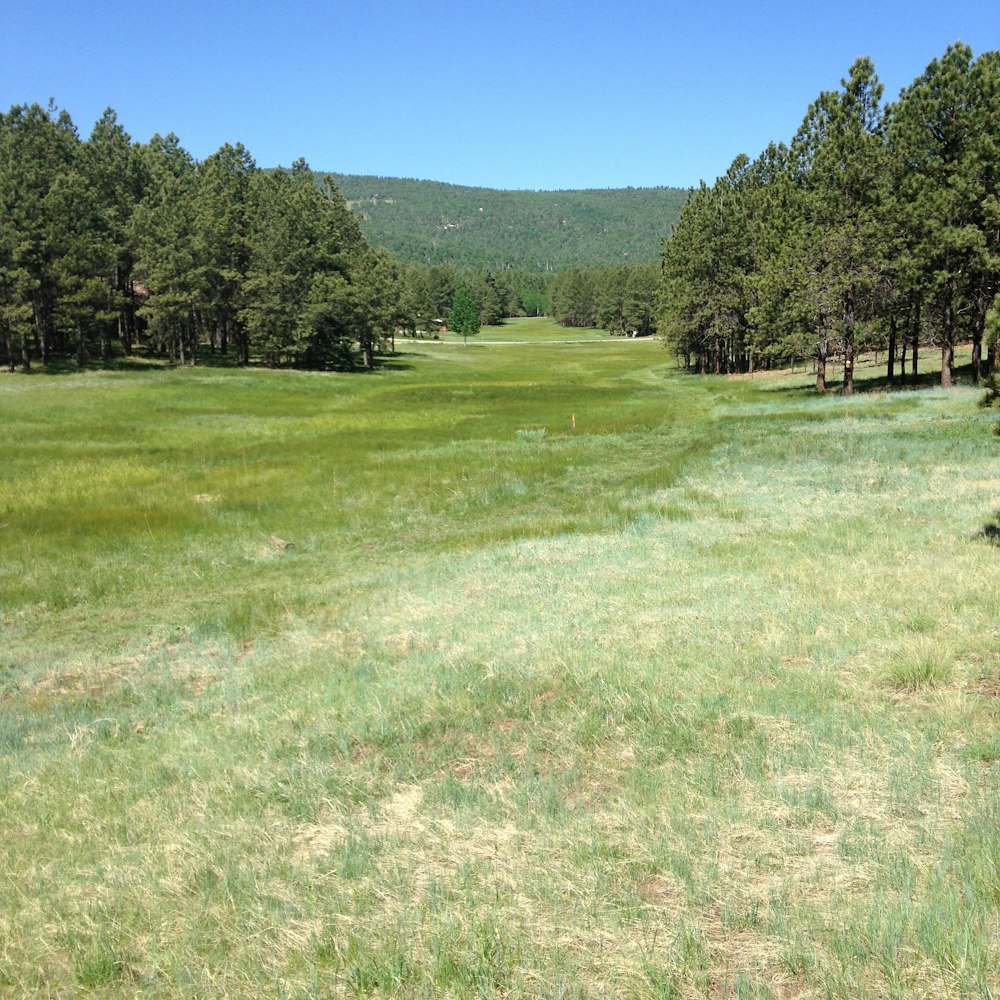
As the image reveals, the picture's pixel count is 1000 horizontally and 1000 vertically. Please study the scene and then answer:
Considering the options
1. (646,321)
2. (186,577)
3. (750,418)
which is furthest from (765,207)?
(646,321)

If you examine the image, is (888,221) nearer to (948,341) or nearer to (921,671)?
(948,341)

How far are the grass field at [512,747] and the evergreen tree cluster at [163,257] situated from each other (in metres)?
48.3

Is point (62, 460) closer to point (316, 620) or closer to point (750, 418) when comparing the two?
point (316, 620)

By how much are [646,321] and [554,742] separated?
170183 millimetres

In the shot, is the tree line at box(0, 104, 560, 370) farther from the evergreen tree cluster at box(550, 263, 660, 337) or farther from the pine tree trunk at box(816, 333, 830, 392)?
the evergreen tree cluster at box(550, 263, 660, 337)

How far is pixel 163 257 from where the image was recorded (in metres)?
71.0

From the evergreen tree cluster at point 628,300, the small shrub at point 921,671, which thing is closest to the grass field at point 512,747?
the small shrub at point 921,671

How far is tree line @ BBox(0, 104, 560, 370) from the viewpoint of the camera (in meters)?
62.8

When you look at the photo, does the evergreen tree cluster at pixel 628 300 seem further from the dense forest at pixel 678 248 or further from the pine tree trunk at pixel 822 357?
the pine tree trunk at pixel 822 357

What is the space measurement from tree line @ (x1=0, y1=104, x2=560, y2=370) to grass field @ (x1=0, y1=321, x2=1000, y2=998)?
48084mm

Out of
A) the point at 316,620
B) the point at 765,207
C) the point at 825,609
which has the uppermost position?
the point at 765,207

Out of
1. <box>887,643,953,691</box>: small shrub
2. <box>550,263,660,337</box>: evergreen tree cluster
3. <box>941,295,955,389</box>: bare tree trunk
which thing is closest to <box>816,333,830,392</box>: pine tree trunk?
<box>941,295,955,389</box>: bare tree trunk

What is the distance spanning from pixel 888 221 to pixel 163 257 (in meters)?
58.4

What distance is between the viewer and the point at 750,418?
4269cm
